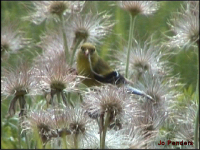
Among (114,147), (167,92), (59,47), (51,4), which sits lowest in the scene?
(114,147)

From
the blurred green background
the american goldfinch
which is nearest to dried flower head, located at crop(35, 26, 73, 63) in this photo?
the american goldfinch

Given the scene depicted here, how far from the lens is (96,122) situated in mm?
2127

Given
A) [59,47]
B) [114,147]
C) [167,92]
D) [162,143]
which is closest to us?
[114,147]

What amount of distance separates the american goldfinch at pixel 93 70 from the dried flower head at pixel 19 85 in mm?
408

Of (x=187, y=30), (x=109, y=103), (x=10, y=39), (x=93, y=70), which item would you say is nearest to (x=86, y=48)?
(x=93, y=70)

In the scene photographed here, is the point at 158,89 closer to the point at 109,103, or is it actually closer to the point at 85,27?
the point at 109,103

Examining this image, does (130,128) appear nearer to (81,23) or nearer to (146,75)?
(146,75)

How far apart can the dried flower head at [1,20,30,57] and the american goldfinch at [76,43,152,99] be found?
0.32m

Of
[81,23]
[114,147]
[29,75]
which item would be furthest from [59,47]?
[114,147]

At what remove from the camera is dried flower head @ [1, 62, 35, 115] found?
2.34 metres

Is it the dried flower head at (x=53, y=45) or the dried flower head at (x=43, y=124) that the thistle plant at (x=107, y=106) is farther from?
the dried flower head at (x=53, y=45)

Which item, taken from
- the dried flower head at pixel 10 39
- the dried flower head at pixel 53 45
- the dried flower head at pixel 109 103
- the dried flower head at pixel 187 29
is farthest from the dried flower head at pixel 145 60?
the dried flower head at pixel 109 103

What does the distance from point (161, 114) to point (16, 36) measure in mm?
1206

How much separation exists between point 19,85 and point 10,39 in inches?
31.6
